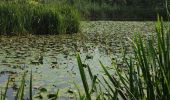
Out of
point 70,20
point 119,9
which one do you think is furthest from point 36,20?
point 119,9

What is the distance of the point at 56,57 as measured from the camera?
9477 mm

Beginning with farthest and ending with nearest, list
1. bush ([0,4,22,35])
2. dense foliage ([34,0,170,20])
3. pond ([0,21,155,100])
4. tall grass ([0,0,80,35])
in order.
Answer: dense foliage ([34,0,170,20])
tall grass ([0,0,80,35])
bush ([0,4,22,35])
pond ([0,21,155,100])

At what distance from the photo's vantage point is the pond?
677cm

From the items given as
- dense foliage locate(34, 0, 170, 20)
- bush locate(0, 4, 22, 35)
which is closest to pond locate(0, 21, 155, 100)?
bush locate(0, 4, 22, 35)

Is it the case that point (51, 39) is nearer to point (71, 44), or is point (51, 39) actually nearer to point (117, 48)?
point (71, 44)

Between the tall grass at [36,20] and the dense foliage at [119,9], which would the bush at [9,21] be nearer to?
the tall grass at [36,20]

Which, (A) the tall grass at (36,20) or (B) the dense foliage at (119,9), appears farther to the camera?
(B) the dense foliage at (119,9)

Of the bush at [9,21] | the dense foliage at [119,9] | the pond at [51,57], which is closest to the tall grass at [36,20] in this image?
the bush at [9,21]

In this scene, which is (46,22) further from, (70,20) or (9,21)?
(9,21)

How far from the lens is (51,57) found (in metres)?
9.45

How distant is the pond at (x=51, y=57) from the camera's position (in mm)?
6766

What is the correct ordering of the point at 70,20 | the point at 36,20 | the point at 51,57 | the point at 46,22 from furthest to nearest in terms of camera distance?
the point at 70,20
the point at 46,22
the point at 36,20
the point at 51,57

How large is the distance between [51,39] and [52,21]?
5.34 feet

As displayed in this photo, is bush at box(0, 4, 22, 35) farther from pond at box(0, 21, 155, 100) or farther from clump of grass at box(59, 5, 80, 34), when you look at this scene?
clump of grass at box(59, 5, 80, 34)
